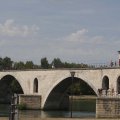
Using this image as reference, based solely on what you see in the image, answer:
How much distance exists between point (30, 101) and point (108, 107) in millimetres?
27825

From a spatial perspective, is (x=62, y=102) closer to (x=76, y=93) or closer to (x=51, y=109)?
(x=51, y=109)

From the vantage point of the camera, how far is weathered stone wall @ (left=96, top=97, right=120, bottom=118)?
41375 mm

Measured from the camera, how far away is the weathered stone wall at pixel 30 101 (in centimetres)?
6781

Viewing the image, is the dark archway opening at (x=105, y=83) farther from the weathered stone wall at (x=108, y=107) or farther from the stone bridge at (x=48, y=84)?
the weathered stone wall at (x=108, y=107)

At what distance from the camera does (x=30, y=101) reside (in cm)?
6825

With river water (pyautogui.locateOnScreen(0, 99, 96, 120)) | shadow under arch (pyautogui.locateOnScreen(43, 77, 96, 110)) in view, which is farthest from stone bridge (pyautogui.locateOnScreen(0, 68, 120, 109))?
river water (pyautogui.locateOnScreen(0, 99, 96, 120))

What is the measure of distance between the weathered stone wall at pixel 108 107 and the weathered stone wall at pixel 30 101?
87.0 ft

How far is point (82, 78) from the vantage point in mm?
61531

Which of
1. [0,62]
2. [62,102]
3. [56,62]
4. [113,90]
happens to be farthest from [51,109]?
[56,62]

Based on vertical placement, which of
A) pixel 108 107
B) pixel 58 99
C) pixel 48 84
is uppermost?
pixel 48 84

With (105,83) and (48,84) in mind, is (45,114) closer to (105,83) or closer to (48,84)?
(105,83)

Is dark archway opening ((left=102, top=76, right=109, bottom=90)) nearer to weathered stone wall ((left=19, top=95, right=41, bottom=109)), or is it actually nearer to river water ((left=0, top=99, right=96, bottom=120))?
river water ((left=0, top=99, right=96, bottom=120))

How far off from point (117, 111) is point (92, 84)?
688 inches

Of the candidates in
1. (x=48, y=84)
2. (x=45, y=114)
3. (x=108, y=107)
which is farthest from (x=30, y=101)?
(x=108, y=107)
